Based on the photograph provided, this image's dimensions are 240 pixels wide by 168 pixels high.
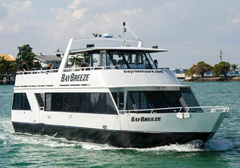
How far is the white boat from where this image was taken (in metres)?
17.4

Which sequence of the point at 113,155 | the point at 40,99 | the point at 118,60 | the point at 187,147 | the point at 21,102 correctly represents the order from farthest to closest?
the point at 21,102
the point at 40,99
the point at 118,60
the point at 187,147
the point at 113,155

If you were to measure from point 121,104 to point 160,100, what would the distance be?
152cm

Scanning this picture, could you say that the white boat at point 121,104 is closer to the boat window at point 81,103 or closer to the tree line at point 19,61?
the boat window at point 81,103

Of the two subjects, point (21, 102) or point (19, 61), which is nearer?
point (21, 102)

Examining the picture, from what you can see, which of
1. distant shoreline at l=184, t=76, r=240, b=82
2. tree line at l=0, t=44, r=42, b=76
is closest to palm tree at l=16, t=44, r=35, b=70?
tree line at l=0, t=44, r=42, b=76

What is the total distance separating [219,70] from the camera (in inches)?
6216

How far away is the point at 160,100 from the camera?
1856cm

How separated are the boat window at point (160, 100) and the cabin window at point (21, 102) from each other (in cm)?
652

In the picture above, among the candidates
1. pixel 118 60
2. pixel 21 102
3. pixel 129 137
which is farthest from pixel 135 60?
pixel 21 102

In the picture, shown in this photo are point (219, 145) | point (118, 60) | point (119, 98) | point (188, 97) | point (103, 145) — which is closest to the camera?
point (119, 98)

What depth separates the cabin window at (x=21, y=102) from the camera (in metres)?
22.9

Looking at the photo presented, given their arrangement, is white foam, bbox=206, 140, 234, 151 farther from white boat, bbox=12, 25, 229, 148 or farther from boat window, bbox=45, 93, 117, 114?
boat window, bbox=45, 93, 117, 114

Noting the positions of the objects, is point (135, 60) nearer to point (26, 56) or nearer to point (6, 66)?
point (26, 56)

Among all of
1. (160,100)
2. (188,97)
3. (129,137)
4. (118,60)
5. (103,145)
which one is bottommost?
(103,145)
